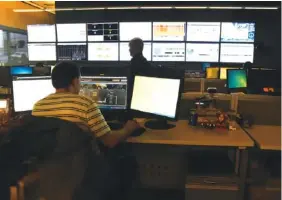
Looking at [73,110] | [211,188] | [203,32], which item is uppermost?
[203,32]

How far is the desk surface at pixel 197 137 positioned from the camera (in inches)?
76.3

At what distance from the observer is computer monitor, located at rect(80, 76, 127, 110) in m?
2.45

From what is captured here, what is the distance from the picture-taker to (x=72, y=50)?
291 inches

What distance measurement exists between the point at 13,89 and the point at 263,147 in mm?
1745

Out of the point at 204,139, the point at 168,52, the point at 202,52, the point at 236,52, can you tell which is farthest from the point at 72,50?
the point at 204,139

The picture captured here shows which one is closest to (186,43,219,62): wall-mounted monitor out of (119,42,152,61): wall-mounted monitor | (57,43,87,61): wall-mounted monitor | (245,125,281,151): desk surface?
(119,42,152,61): wall-mounted monitor

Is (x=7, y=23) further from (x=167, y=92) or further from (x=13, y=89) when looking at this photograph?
(x=167, y=92)

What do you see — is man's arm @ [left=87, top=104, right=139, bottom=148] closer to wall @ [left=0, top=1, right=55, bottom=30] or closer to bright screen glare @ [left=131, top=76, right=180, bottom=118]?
bright screen glare @ [left=131, top=76, right=180, bottom=118]

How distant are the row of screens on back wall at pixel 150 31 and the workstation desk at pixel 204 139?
5099mm

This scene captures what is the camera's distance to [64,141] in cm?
134

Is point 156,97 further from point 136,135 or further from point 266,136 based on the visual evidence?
point 266,136

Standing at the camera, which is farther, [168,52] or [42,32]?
[42,32]

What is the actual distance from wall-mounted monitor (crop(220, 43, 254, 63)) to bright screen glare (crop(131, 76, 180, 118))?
5170mm

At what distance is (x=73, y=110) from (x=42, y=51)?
241 inches
